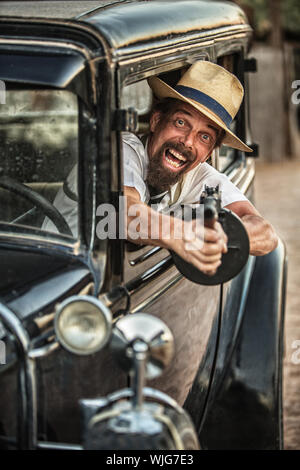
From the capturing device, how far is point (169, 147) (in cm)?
276

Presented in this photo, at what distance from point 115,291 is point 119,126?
1.50ft

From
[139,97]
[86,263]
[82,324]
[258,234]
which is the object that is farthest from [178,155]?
[139,97]

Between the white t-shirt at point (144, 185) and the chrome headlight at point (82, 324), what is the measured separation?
1.34 feet

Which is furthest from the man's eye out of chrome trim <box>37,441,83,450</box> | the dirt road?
the dirt road

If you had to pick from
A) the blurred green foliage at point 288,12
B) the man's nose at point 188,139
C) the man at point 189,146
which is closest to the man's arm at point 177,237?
the man at point 189,146

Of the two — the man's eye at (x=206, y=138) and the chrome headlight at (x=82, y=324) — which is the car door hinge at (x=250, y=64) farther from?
the chrome headlight at (x=82, y=324)

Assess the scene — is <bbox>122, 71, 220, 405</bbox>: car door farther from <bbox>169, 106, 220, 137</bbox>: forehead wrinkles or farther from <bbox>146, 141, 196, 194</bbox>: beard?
<bbox>169, 106, 220, 137</bbox>: forehead wrinkles

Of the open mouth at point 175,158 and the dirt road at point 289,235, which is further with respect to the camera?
the dirt road at point 289,235

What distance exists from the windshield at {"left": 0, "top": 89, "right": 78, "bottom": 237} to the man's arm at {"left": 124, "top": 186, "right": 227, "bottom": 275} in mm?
193

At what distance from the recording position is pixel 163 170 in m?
2.71

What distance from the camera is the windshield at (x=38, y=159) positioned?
2209mm

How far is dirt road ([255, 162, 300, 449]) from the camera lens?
4.38 m

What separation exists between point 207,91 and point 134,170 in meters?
0.44

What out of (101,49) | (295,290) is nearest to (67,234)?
(101,49)
